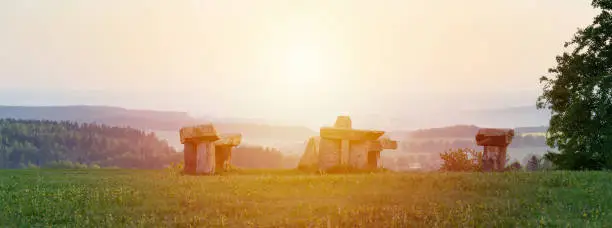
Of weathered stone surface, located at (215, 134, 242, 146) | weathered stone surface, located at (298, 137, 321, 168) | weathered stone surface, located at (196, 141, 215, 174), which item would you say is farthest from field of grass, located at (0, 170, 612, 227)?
weathered stone surface, located at (298, 137, 321, 168)

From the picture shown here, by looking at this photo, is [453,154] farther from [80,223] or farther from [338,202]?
→ [80,223]

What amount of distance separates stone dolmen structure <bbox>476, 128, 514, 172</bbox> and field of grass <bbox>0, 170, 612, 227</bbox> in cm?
1212

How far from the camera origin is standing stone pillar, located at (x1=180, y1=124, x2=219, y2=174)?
34.6 meters

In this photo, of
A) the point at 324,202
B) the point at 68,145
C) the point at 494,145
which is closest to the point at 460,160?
the point at 494,145

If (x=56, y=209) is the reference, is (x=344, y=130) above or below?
above

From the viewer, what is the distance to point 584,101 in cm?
3897

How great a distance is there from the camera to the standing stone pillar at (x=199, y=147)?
34.6 meters

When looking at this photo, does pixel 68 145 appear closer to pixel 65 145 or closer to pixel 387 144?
pixel 65 145

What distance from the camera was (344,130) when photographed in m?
36.5

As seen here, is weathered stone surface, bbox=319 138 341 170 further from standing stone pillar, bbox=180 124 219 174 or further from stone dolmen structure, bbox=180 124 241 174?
standing stone pillar, bbox=180 124 219 174

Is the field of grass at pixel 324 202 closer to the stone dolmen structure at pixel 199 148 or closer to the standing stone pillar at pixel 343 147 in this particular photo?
the stone dolmen structure at pixel 199 148

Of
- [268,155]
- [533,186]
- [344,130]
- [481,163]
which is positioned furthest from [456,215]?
[268,155]

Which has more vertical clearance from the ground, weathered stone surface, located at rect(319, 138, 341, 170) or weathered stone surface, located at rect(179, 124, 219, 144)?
weathered stone surface, located at rect(179, 124, 219, 144)

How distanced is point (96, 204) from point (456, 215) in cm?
1143
